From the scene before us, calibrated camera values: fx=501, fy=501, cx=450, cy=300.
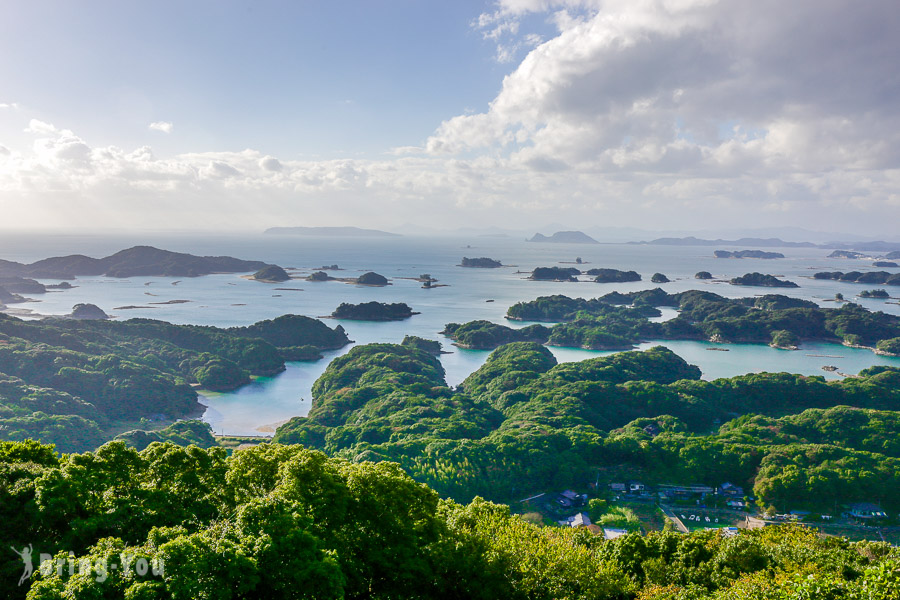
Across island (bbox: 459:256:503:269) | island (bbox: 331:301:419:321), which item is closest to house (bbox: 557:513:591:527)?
island (bbox: 331:301:419:321)

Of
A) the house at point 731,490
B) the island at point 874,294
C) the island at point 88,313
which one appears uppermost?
the island at point 874,294

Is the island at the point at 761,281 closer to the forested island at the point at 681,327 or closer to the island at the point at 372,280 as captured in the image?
the forested island at the point at 681,327

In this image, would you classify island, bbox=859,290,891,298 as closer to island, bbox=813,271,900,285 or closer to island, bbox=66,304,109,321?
island, bbox=813,271,900,285

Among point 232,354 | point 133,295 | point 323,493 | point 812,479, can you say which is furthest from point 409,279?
point 323,493

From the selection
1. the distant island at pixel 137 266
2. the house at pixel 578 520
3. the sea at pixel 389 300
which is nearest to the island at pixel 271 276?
the sea at pixel 389 300

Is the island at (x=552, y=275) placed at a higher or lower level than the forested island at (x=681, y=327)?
higher

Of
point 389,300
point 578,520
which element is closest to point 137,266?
point 389,300

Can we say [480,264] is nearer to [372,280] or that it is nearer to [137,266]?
[372,280]
